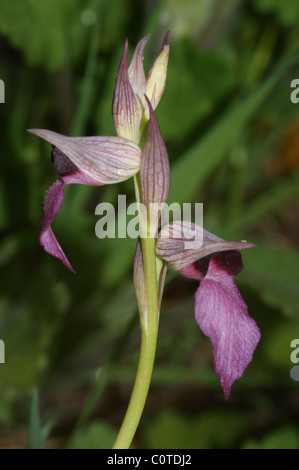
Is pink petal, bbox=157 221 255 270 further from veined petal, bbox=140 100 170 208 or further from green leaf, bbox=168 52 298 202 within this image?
green leaf, bbox=168 52 298 202

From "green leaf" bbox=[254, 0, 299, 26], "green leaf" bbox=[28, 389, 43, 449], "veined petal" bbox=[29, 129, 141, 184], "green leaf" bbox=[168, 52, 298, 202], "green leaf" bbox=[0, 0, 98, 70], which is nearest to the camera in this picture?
"veined petal" bbox=[29, 129, 141, 184]

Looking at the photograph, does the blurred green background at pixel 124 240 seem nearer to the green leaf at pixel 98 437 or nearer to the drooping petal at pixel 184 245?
the green leaf at pixel 98 437

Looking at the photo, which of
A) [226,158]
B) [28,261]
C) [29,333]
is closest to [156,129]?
[29,333]

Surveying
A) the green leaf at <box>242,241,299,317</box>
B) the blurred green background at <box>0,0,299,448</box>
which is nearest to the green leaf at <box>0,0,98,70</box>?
the blurred green background at <box>0,0,299,448</box>

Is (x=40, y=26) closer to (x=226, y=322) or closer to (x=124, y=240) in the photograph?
(x=124, y=240)

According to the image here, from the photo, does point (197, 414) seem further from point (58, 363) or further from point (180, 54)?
point (180, 54)

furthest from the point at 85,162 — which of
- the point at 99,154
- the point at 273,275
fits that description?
the point at 273,275
